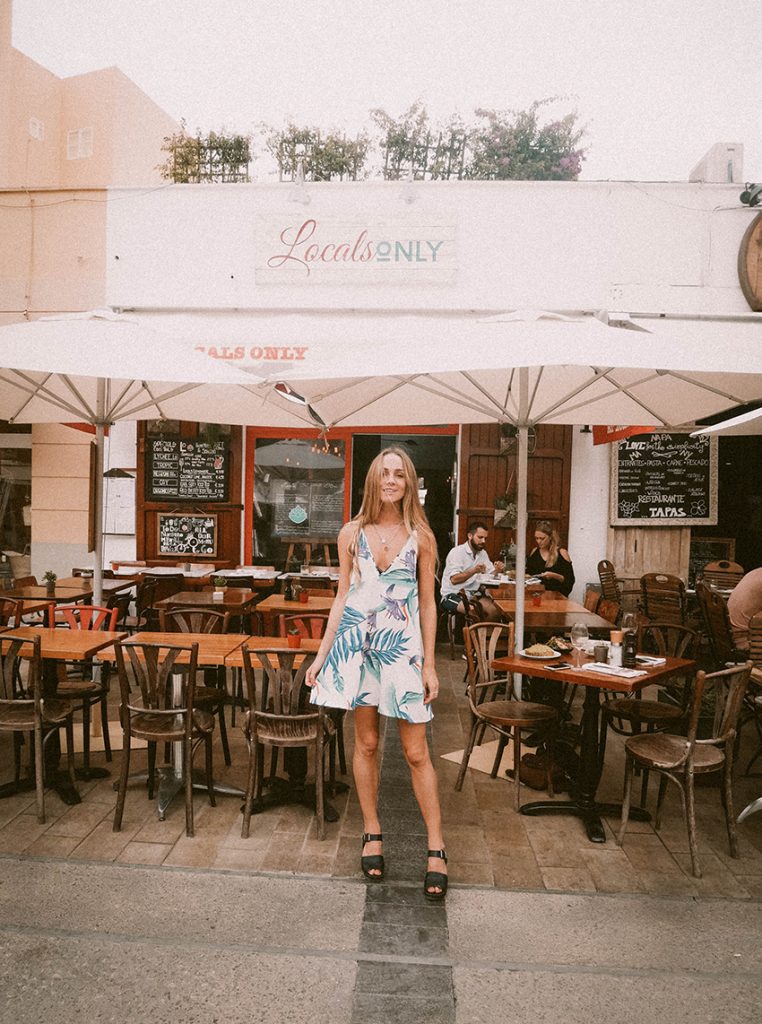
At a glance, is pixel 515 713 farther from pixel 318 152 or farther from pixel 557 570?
pixel 318 152

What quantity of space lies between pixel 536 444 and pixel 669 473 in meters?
1.88

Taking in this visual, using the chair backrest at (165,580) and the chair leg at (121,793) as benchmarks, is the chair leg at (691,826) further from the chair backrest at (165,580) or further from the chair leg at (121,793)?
the chair backrest at (165,580)

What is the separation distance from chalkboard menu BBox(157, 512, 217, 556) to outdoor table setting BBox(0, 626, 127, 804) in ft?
15.6

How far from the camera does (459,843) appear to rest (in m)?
3.91

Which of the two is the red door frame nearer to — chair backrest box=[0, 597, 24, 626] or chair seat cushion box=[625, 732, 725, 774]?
chair backrest box=[0, 597, 24, 626]

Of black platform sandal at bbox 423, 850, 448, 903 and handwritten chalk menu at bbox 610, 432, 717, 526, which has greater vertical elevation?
handwritten chalk menu at bbox 610, 432, 717, 526

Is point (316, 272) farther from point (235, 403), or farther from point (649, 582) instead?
point (649, 582)

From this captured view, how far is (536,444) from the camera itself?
942cm

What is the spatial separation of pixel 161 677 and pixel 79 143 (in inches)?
490

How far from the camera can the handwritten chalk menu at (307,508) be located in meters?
10.0

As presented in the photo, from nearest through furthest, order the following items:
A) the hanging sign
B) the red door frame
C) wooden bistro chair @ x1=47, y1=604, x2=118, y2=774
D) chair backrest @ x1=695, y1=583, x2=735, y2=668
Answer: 1. wooden bistro chair @ x1=47, y1=604, x2=118, y2=774
2. chair backrest @ x1=695, y1=583, x2=735, y2=668
3. the hanging sign
4. the red door frame

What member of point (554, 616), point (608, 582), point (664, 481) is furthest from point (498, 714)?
point (664, 481)

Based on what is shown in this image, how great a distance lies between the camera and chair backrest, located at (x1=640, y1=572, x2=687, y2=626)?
7.65 metres

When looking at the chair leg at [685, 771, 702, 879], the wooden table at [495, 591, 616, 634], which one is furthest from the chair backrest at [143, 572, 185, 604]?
the chair leg at [685, 771, 702, 879]
